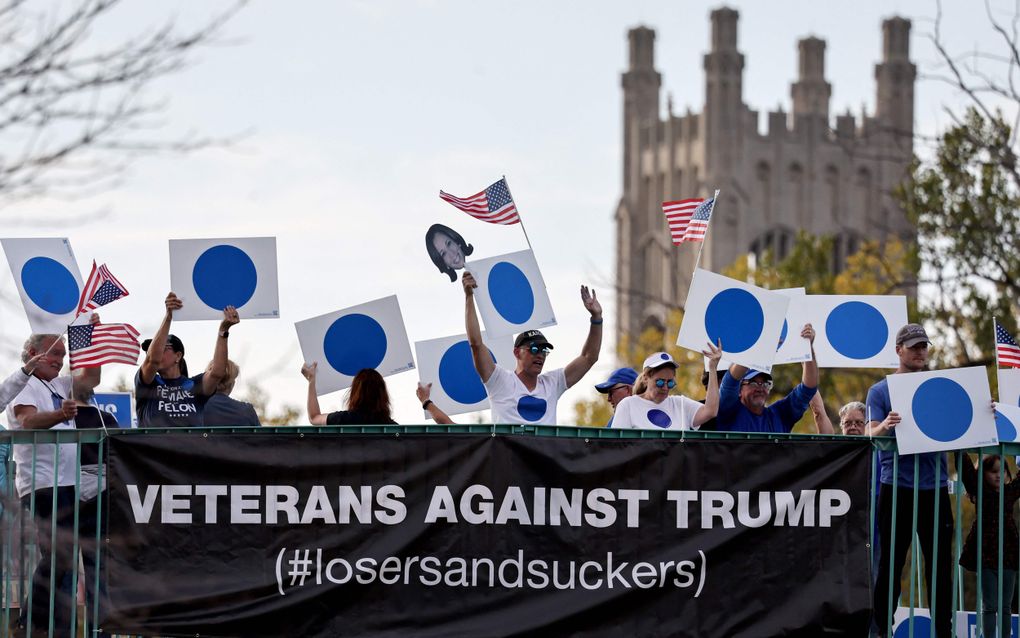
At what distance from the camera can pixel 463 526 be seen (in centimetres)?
949

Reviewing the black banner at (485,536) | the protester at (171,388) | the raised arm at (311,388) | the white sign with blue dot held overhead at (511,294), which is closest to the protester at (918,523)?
the black banner at (485,536)

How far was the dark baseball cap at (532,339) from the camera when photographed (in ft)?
35.0

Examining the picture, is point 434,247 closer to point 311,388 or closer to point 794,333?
point 311,388

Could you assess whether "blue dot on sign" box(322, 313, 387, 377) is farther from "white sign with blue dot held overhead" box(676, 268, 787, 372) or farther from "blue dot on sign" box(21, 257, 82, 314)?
"white sign with blue dot held overhead" box(676, 268, 787, 372)

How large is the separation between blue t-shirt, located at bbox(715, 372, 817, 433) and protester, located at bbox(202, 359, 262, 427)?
2.68m

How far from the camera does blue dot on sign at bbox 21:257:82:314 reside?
11.1 meters

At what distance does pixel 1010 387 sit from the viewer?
1148cm

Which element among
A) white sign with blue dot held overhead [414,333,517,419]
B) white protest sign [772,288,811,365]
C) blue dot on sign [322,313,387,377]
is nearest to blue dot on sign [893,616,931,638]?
white protest sign [772,288,811,365]

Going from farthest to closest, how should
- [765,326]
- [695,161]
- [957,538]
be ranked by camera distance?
[695,161], [765,326], [957,538]

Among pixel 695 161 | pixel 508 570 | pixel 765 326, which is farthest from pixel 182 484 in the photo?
pixel 695 161

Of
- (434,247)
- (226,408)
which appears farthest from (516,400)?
(226,408)

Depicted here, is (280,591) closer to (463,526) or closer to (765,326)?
(463,526)

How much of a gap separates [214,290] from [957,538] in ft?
14.9

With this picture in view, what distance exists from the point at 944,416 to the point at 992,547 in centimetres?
99
